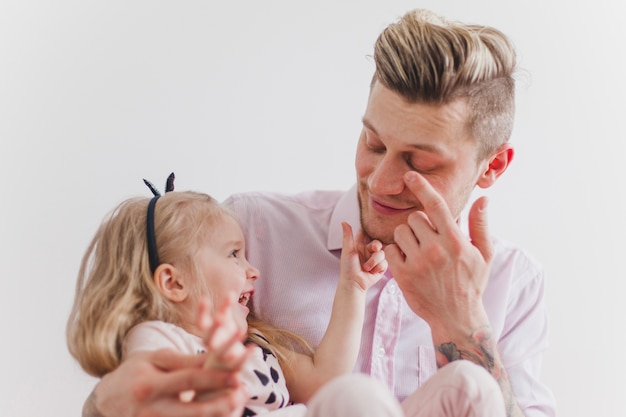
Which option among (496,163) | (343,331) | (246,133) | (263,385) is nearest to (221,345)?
(263,385)

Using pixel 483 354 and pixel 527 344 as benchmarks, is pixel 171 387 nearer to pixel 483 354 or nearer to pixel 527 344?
pixel 483 354

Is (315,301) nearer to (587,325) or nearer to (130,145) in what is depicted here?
(130,145)

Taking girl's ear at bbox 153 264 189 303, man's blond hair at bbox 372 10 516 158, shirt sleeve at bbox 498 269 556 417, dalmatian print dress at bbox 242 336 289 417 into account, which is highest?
man's blond hair at bbox 372 10 516 158

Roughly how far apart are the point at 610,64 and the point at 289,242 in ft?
4.50

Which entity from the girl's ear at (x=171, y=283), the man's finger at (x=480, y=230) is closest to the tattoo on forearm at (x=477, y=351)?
the man's finger at (x=480, y=230)

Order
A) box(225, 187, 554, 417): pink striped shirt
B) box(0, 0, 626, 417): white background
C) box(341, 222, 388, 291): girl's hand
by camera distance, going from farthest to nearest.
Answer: box(0, 0, 626, 417): white background < box(225, 187, 554, 417): pink striped shirt < box(341, 222, 388, 291): girl's hand

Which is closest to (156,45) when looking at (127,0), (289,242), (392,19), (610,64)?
(127,0)

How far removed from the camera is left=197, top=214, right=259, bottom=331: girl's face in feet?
5.81

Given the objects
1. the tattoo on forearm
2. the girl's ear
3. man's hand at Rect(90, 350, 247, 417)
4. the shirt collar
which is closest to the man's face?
the shirt collar

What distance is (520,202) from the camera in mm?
2787

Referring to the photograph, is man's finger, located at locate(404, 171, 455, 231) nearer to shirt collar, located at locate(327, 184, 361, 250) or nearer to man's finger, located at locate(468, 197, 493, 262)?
man's finger, located at locate(468, 197, 493, 262)

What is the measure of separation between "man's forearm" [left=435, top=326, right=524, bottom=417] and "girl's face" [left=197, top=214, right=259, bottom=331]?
391 mm

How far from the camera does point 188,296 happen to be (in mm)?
1751

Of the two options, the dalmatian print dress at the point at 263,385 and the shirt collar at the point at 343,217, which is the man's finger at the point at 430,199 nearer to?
the shirt collar at the point at 343,217
